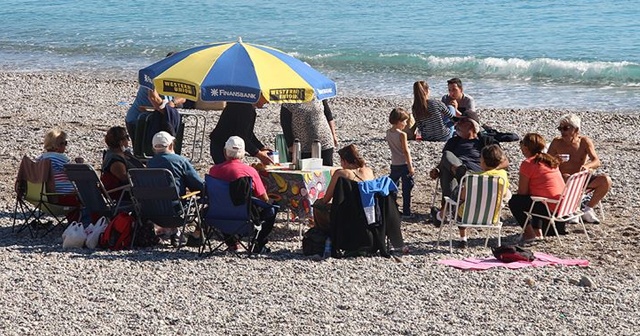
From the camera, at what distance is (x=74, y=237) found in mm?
9758

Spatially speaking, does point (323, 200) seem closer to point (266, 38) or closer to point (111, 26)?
point (266, 38)

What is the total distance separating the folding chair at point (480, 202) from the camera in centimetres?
967

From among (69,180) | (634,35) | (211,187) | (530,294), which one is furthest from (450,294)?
(634,35)

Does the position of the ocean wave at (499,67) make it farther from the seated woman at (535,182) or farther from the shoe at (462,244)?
the shoe at (462,244)

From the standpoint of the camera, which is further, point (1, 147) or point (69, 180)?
point (1, 147)

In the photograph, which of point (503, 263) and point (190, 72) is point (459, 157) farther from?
point (190, 72)

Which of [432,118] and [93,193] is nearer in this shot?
[93,193]

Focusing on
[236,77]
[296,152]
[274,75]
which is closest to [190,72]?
[236,77]

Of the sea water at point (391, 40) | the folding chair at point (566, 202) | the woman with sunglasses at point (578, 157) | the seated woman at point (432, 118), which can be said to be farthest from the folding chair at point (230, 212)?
the sea water at point (391, 40)

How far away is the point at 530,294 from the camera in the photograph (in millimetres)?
8453

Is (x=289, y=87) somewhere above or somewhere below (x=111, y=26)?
above

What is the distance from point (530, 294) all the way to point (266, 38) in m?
28.0

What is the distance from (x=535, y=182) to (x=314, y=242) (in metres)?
2.00

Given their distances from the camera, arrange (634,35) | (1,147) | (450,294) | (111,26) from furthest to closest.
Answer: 1. (111,26)
2. (634,35)
3. (1,147)
4. (450,294)
